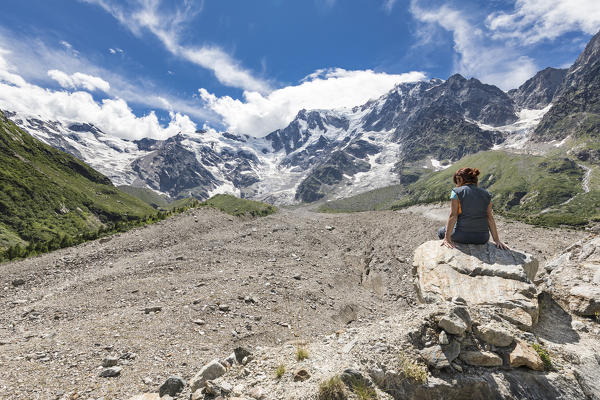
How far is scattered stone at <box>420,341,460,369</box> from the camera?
7.08m

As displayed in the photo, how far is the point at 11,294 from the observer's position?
716 inches

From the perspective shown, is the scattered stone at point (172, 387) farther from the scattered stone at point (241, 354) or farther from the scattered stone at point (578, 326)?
the scattered stone at point (578, 326)

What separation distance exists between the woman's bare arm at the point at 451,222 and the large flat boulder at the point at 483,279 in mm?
210

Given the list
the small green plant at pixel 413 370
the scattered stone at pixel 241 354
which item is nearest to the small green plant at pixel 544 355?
the small green plant at pixel 413 370

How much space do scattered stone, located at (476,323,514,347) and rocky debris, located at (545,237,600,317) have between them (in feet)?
12.7

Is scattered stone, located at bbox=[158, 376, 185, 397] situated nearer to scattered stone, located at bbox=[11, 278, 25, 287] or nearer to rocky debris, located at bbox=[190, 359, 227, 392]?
rocky debris, located at bbox=[190, 359, 227, 392]

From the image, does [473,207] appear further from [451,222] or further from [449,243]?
[449,243]

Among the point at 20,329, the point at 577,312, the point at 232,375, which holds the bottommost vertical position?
the point at 20,329

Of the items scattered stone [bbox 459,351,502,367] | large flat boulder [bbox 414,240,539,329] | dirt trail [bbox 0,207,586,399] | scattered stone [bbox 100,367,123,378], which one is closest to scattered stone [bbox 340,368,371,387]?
scattered stone [bbox 459,351,502,367]

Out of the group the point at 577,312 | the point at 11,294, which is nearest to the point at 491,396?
the point at 577,312

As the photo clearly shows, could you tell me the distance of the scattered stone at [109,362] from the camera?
33.4 feet

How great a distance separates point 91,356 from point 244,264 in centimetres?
1303

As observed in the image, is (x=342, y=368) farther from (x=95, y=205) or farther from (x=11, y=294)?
(x=95, y=205)

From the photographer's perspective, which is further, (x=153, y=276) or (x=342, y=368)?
(x=153, y=276)
